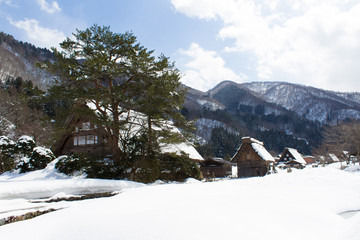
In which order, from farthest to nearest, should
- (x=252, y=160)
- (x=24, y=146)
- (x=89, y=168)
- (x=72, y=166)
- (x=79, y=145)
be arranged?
(x=252, y=160) → (x=79, y=145) → (x=24, y=146) → (x=72, y=166) → (x=89, y=168)

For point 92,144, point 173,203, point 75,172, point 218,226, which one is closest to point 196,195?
point 173,203

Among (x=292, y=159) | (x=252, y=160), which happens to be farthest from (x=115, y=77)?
(x=292, y=159)

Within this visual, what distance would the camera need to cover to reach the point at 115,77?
1859 cm

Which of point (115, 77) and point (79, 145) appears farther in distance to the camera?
point (79, 145)

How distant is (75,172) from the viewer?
18.4 metres

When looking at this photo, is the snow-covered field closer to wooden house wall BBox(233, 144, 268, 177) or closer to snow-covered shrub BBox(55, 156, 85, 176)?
snow-covered shrub BBox(55, 156, 85, 176)

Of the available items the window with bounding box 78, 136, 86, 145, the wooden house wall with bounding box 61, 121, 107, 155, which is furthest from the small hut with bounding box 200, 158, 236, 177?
the window with bounding box 78, 136, 86, 145

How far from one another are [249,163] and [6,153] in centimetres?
3144

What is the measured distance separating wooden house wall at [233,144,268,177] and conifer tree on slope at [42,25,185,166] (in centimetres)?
2316

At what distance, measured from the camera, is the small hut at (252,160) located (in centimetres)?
3731

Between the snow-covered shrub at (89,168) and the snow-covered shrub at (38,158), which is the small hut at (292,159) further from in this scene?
the snow-covered shrub at (38,158)

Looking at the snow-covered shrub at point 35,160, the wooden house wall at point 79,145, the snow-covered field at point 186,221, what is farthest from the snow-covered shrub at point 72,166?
the snow-covered field at point 186,221

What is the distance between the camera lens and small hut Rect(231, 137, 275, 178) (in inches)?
1469

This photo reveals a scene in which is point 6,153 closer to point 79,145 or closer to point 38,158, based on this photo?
point 38,158
